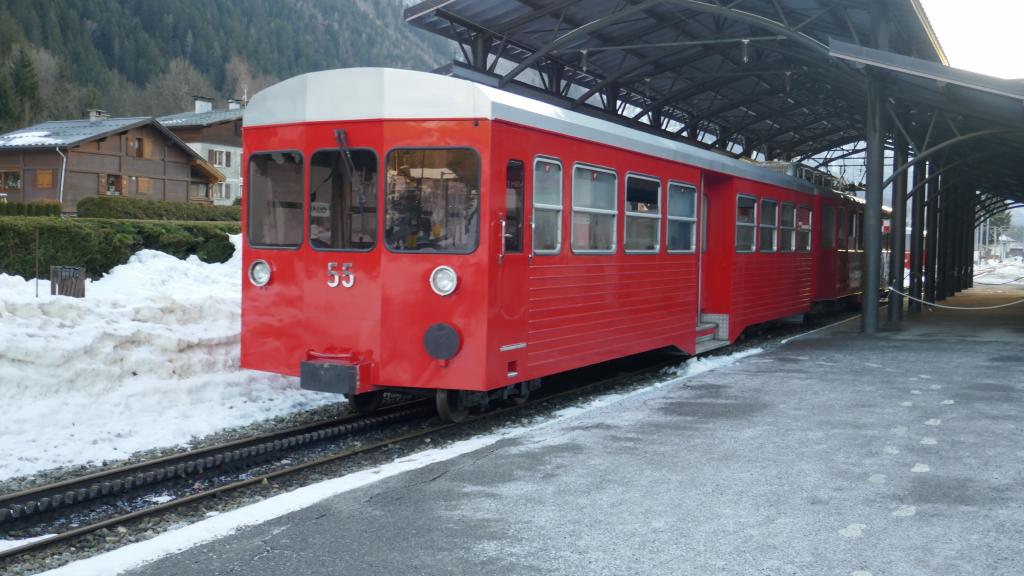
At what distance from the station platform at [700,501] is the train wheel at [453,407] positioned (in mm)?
728

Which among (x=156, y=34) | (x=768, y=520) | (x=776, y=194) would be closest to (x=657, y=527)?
(x=768, y=520)

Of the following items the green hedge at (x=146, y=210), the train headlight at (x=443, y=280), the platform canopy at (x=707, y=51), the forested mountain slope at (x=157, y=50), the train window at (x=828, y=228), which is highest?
the forested mountain slope at (x=157, y=50)

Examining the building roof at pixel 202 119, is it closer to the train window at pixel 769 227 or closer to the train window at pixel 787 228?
the train window at pixel 787 228

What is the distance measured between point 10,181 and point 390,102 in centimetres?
3986

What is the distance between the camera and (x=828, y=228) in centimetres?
1819

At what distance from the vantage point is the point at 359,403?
8.77m

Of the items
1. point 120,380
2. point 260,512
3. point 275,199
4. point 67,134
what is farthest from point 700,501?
point 67,134

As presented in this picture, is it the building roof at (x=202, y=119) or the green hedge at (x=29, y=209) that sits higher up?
the building roof at (x=202, y=119)

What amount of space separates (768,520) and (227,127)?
53.6 m

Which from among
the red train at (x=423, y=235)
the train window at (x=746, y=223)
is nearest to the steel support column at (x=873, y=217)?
the train window at (x=746, y=223)

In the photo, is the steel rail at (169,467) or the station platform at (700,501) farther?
the steel rail at (169,467)

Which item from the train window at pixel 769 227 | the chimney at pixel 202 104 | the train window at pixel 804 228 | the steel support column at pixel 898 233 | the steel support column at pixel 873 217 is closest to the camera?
the train window at pixel 769 227

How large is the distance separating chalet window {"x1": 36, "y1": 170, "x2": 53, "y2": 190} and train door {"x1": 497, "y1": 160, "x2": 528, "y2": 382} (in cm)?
3851

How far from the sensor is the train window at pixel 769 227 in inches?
554
